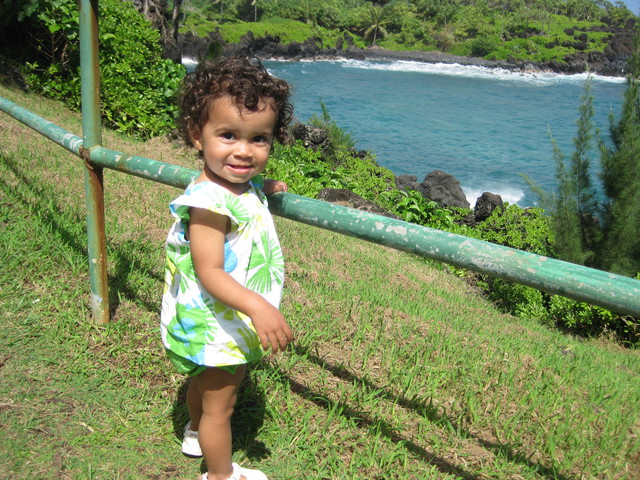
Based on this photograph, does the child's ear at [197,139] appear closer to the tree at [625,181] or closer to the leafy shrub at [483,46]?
the tree at [625,181]

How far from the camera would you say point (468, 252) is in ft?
4.24

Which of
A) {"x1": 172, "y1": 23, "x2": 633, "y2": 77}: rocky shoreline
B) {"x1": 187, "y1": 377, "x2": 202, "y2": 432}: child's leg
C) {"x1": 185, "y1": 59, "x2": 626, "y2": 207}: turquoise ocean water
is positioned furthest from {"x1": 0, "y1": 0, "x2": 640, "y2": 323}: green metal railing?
{"x1": 172, "y1": 23, "x2": 633, "y2": 77}: rocky shoreline

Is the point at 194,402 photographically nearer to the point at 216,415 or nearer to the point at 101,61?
the point at 216,415

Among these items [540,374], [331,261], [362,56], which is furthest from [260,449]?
[362,56]

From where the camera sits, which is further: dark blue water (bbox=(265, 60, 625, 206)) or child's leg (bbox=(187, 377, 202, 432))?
dark blue water (bbox=(265, 60, 625, 206))

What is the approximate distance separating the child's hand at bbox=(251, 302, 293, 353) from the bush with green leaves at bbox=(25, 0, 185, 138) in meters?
6.91

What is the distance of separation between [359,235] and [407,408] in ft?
3.05

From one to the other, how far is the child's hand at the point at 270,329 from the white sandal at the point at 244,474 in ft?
1.79

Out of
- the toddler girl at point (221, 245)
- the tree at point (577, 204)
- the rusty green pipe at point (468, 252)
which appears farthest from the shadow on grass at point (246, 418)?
the tree at point (577, 204)

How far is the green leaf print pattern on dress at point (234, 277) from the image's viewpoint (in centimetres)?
149

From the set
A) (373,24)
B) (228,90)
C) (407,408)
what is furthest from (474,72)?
(228,90)

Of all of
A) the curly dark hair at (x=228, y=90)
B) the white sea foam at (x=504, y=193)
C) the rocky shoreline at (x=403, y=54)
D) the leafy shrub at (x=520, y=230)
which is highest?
the rocky shoreline at (x=403, y=54)

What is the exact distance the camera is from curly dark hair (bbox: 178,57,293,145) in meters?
1.49

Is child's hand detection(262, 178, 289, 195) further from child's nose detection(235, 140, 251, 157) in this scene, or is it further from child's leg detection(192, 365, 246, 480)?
child's leg detection(192, 365, 246, 480)
